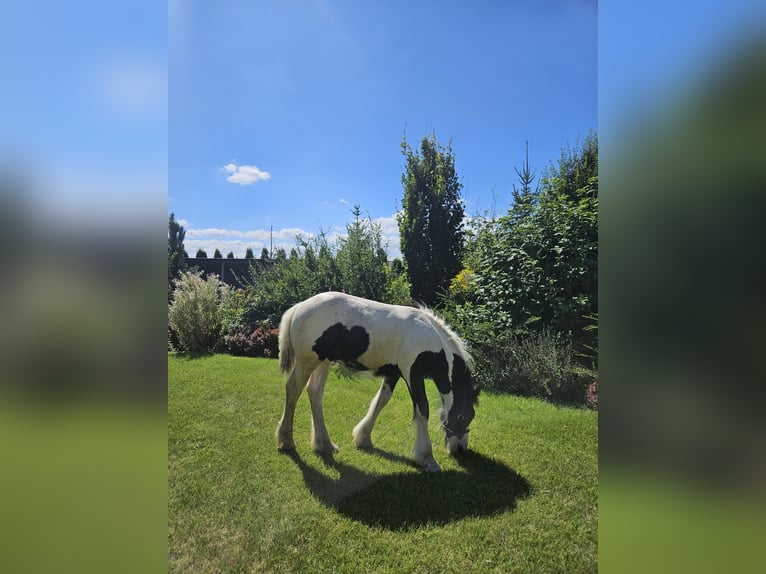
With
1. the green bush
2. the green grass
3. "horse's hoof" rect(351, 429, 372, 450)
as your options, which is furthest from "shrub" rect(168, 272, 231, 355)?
the green bush

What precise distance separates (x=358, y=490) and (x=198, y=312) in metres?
1.75

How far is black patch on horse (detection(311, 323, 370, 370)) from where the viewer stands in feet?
9.23

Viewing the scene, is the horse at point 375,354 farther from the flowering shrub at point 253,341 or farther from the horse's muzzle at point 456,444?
the flowering shrub at point 253,341

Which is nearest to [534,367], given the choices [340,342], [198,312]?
[340,342]

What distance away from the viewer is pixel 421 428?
2.79 meters

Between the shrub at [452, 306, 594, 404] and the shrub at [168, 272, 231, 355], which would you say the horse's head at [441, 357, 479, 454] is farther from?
the shrub at [168, 272, 231, 355]

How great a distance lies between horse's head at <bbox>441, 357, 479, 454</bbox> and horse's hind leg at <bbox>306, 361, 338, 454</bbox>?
916 mm

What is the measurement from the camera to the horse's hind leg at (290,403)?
2582mm
